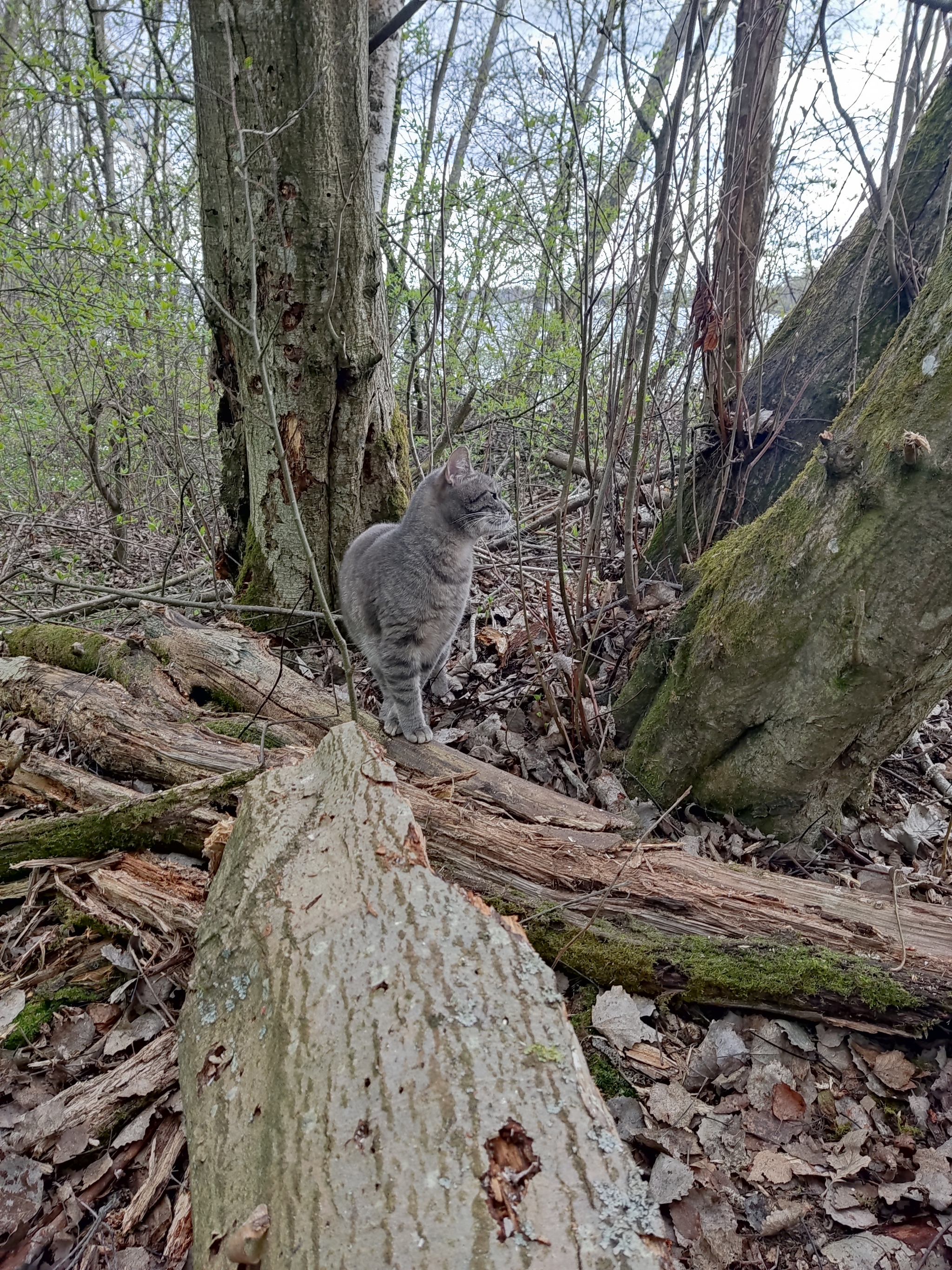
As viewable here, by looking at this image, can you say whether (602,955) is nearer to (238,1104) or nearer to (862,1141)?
→ (862,1141)

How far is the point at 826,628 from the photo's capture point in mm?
2492

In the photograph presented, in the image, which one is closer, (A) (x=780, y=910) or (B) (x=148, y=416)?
(A) (x=780, y=910)

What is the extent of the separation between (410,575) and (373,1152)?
2.84 meters

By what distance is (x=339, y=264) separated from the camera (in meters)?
3.65

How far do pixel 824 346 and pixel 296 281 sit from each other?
9.44ft

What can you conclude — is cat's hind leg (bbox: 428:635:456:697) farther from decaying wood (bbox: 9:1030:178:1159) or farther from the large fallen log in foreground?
decaying wood (bbox: 9:1030:178:1159)

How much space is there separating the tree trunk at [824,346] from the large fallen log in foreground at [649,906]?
1908mm

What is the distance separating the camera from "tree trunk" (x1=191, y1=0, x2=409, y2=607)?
3303 millimetres

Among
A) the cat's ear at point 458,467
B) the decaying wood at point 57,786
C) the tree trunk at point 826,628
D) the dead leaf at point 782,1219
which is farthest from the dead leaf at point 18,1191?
the cat's ear at point 458,467

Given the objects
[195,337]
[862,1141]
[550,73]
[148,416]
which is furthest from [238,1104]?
[148,416]

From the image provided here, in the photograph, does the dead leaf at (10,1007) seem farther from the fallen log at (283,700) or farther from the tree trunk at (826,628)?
the tree trunk at (826,628)

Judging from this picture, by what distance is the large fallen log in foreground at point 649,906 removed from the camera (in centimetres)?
197

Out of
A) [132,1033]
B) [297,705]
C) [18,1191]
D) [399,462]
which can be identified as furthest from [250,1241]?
[399,462]

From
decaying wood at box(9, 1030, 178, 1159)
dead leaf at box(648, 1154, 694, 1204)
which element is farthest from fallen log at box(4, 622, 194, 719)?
dead leaf at box(648, 1154, 694, 1204)
